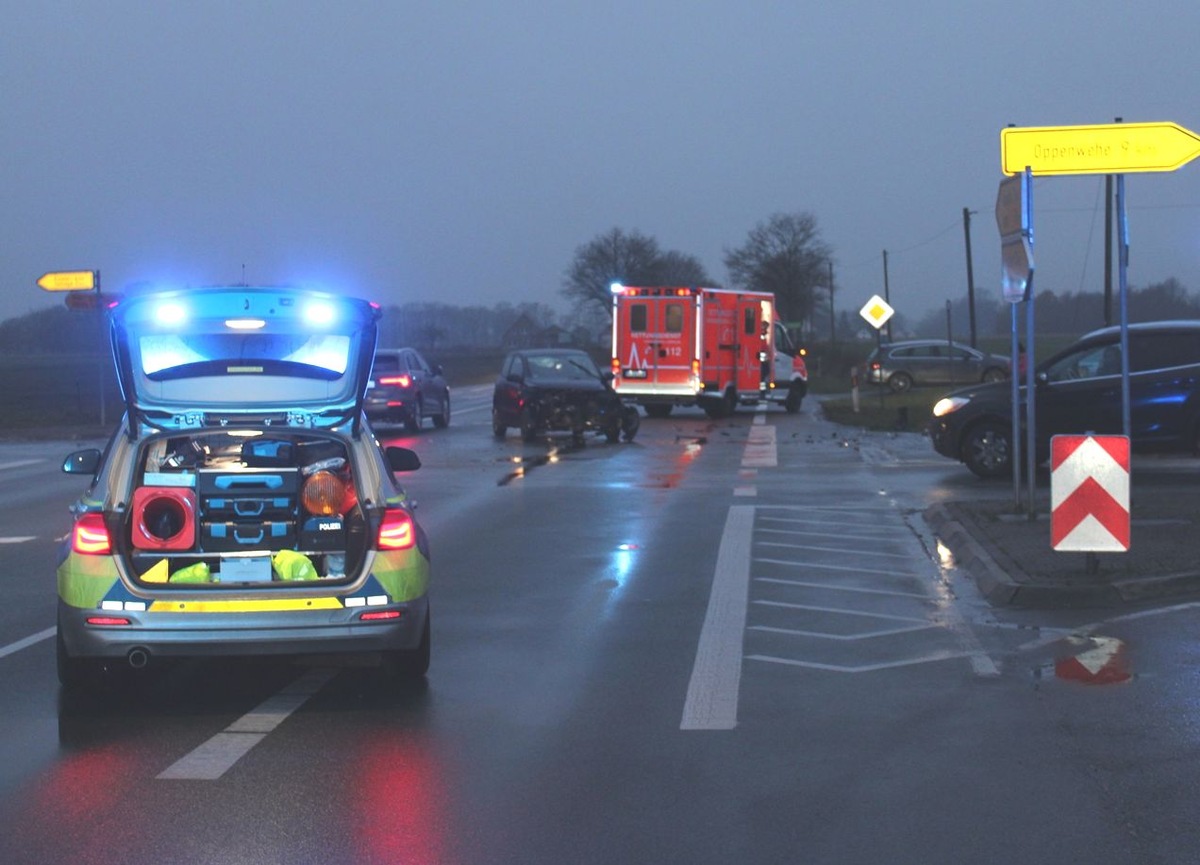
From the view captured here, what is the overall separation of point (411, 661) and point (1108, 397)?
1255 centimetres

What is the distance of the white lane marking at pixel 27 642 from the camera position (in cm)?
895

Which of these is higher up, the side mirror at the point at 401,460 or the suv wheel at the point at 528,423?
Result: the side mirror at the point at 401,460

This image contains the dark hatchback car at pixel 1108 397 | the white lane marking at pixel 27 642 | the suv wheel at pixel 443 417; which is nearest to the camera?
the white lane marking at pixel 27 642

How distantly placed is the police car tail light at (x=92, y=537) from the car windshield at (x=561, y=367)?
19.0 m

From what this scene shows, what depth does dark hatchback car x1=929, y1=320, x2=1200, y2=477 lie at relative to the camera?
59.5 ft

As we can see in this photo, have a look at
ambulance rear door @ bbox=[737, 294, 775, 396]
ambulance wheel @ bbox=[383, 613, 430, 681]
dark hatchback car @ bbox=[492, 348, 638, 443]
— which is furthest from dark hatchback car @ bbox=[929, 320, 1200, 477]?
ambulance rear door @ bbox=[737, 294, 775, 396]

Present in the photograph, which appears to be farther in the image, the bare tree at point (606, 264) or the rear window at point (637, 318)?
the bare tree at point (606, 264)

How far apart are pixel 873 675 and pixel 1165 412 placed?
448 inches

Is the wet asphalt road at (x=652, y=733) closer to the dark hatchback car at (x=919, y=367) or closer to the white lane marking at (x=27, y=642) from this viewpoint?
the white lane marking at (x=27, y=642)

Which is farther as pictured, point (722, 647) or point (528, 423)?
point (528, 423)

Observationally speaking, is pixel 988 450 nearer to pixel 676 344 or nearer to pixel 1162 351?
pixel 1162 351

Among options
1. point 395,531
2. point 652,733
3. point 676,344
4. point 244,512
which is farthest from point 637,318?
point 652,733

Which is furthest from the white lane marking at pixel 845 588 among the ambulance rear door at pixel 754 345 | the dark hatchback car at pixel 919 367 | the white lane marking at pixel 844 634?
the dark hatchback car at pixel 919 367

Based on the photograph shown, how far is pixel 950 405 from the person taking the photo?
1889 cm
